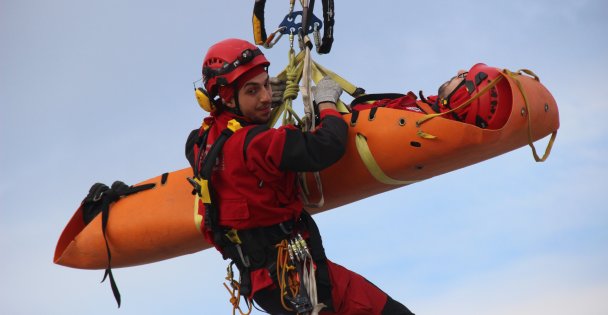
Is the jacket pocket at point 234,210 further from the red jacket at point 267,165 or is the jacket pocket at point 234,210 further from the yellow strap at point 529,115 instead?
the yellow strap at point 529,115

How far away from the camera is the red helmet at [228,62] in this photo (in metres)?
8.70

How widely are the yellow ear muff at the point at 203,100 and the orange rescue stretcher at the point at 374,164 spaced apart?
87 centimetres

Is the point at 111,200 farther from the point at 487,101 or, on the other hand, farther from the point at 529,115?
the point at 529,115

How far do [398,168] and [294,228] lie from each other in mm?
861

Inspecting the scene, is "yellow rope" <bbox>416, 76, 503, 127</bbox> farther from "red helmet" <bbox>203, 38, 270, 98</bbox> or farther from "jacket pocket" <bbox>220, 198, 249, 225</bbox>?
"jacket pocket" <bbox>220, 198, 249, 225</bbox>

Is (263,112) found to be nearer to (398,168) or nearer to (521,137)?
(398,168)

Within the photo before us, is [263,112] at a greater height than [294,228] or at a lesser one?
greater

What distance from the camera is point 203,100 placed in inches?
350

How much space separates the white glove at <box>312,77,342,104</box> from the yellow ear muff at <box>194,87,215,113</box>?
0.75 metres

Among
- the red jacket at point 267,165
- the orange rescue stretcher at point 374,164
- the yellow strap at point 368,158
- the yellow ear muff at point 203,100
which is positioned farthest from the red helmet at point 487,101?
the yellow ear muff at point 203,100

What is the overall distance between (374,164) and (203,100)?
1312mm

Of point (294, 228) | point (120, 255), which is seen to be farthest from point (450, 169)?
point (120, 255)

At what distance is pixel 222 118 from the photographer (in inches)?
347

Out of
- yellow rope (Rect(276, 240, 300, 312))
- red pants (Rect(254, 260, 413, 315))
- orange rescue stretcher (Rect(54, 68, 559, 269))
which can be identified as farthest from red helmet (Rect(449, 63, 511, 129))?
yellow rope (Rect(276, 240, 300, 312))
